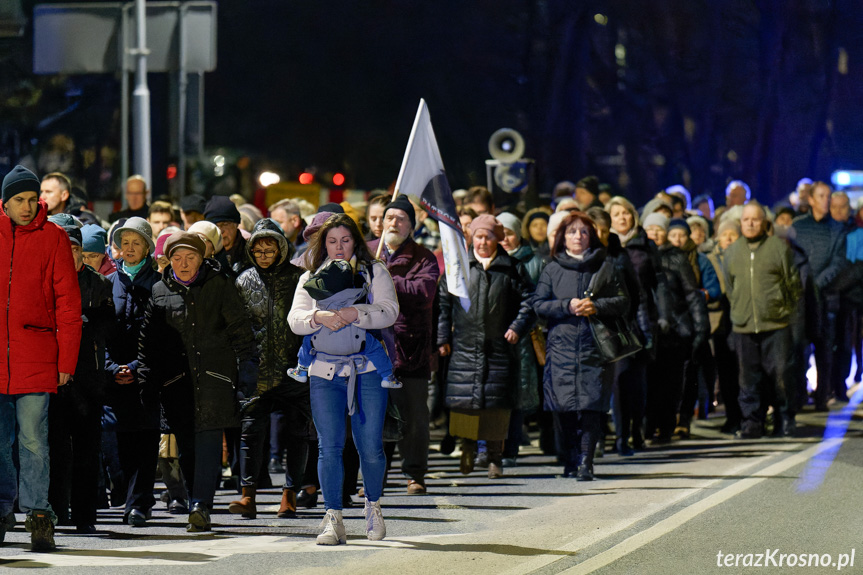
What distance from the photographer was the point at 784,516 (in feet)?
34.1

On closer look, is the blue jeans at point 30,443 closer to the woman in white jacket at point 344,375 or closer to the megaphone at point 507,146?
the woman in white jacket at point 344,375

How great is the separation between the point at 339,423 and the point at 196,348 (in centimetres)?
130

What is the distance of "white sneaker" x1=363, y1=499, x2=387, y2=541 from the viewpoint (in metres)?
9.61

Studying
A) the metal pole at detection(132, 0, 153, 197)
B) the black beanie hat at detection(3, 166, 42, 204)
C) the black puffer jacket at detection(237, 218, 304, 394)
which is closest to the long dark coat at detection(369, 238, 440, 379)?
the black puffer jacket at detection(237, 218, 304, 394)

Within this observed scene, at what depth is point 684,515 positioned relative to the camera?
1055 centimetres

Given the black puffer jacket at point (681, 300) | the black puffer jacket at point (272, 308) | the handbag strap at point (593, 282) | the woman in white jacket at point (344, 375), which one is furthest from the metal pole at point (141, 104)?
the woman in white jacket at point (344, 375)

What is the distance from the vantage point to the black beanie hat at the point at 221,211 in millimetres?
12430

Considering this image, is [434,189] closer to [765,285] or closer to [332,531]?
[332,531]

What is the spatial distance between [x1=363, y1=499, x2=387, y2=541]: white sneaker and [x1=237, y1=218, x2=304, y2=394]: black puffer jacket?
147 centimetres

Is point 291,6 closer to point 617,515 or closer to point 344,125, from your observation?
point 344,125

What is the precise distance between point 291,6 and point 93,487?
45597 mm

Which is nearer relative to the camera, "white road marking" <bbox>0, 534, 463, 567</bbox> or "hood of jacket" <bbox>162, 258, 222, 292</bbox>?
"white road marking" <bbox>0, 534, 463, 567</bbox>

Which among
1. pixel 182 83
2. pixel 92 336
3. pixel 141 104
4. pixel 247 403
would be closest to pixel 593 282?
pixel 247 403

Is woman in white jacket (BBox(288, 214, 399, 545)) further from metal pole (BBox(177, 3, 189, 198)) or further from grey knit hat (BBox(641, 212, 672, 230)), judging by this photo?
metal pole (BBox(177, 3, 189, 198))
